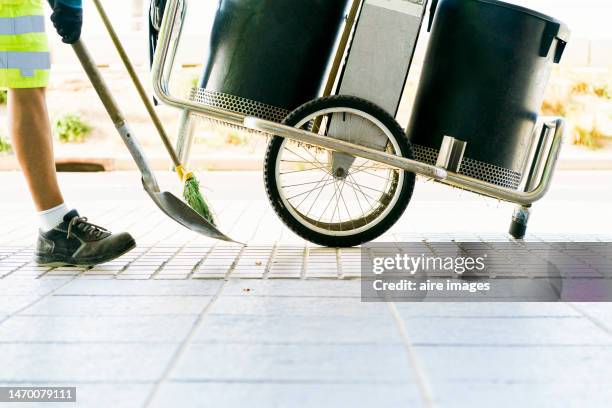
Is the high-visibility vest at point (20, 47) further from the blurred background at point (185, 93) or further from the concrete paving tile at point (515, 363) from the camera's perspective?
the blurred background at point (185, 93)

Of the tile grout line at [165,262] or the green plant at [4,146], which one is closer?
the tile grout line at [165,262]

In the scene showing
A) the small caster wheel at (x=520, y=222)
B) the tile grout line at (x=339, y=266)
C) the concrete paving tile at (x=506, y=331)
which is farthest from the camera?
the small caster wheel at (x=520, y=222)

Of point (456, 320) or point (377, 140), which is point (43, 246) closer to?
point (377, 140)

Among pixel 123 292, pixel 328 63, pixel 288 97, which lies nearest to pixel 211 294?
pixel 123 292

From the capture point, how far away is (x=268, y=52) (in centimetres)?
353

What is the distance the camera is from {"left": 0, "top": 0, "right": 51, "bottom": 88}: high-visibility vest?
3.21 metres

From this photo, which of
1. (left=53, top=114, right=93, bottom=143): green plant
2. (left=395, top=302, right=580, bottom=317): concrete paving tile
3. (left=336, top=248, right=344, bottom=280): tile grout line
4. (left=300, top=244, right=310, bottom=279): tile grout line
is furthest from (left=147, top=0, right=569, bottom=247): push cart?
(left=53, top=114, right=93, bottom=143): green plant

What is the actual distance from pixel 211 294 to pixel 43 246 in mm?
959

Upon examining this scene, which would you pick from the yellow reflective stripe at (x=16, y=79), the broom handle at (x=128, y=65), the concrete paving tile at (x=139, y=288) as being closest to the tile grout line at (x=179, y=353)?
the concrete paving tile at (x=139, y=288)

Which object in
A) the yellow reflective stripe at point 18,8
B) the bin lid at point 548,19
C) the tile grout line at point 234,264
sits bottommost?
the tile grout line at point 234,264

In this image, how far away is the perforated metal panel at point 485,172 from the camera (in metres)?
3.60

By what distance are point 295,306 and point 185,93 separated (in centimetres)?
1184

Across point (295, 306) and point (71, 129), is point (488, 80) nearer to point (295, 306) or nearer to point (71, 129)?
point (295, 306)

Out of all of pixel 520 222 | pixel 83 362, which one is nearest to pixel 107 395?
pixel 83 362
